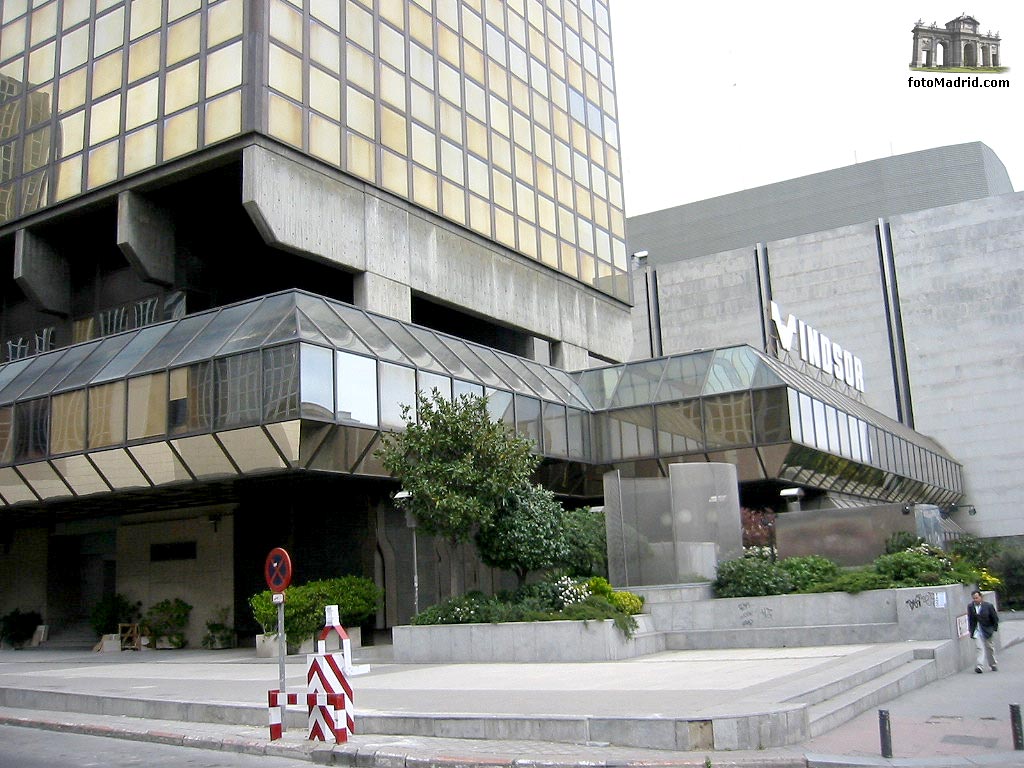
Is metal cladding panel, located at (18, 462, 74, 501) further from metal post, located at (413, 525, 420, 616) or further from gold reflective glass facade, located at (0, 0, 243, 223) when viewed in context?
metal post, located at (413, 525, 420, 616)

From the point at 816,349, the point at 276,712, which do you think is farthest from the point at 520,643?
the point at 816,349

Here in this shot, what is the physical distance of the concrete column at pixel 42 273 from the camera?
35125mm

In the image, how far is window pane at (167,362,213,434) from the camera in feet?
84.2

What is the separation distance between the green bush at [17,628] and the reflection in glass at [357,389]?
60.5 ft

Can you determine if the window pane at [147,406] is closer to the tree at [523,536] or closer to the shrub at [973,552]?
the tree at [523,536]

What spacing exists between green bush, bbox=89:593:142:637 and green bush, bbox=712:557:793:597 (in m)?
19.1

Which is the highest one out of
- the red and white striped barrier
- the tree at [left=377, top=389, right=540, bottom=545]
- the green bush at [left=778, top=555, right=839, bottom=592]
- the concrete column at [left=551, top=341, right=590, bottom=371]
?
the concrete column at [left=551, top=341, right=590, bottom=371]

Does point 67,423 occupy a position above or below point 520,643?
above

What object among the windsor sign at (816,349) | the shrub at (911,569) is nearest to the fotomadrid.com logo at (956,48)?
the windsor sign at (816,349)

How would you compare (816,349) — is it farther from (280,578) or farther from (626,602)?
(280,578)

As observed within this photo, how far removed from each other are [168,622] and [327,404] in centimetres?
1143

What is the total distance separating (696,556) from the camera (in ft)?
88.0

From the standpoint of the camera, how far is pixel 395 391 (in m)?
27.8

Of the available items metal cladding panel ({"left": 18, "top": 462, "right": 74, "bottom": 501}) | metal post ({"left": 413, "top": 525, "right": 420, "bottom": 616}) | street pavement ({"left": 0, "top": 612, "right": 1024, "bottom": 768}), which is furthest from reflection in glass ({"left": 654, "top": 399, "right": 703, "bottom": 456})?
metal cladding panel ({"left": 18, "top": 462, "right": 74, "bottom": 501})
